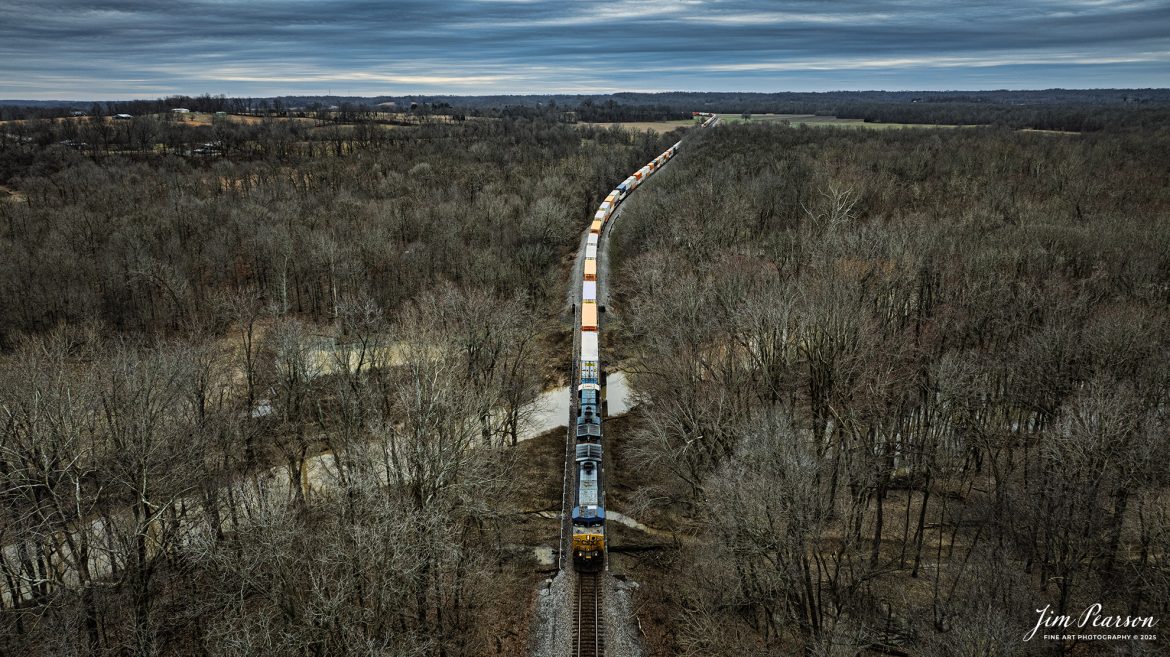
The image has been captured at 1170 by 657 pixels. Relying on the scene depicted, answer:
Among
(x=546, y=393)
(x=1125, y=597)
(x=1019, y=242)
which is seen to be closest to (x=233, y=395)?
(x=546, y=393)

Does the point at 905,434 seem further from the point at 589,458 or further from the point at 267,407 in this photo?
the point at 267,407

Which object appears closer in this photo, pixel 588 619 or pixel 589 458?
pixel 588 619

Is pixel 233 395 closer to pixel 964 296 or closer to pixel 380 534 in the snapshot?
pixel 380 534

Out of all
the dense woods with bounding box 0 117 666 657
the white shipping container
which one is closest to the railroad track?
the dense woods with bounding box 0 117 666 657
